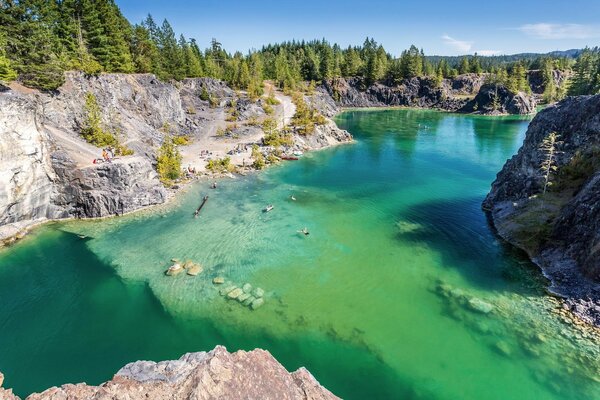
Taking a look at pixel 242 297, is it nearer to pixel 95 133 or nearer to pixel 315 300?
pixel 315 300

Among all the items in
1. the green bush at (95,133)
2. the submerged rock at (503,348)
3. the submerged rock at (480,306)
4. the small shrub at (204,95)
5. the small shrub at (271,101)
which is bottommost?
the submerged rock at (503,348)

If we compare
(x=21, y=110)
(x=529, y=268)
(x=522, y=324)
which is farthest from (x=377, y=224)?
(x=21, y=110)

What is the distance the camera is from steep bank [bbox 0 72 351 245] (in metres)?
44.1

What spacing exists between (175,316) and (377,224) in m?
29.5

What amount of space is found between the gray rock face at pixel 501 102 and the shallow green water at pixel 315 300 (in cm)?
13650

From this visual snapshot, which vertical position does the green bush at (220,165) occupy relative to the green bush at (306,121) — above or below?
below

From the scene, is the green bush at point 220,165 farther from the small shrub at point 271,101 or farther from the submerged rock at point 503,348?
the small shrub at point 271,101

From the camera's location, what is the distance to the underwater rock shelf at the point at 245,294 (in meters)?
31.7

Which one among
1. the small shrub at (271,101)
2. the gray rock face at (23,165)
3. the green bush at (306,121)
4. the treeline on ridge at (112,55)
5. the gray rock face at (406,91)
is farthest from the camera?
the gray rock face at (406,91)

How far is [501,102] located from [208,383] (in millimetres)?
194415

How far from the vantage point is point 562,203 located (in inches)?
1543

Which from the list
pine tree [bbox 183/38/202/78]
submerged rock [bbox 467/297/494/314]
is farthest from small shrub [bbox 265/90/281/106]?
submerged rock [bbox 467/297/494/314]

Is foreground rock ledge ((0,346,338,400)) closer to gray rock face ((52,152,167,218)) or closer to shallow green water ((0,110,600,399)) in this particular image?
shallow green water ((0,110,600,399))

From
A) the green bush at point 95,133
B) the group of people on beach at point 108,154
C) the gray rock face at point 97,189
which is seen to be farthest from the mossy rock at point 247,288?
the green bush at point 95,133
